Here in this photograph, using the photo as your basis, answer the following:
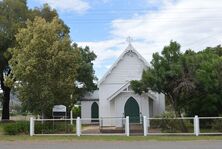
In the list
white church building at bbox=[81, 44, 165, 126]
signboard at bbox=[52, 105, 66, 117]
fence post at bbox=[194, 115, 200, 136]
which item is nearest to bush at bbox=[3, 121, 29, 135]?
signboard at bbox=[52, 105, 66, 117]

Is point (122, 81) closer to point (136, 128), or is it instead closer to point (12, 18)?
point (136, 128)

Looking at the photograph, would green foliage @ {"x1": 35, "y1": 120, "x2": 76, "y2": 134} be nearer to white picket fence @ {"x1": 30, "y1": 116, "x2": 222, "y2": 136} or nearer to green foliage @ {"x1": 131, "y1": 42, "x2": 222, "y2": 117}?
white picket fence @ {"x1": 30, "y1": 116, "x2": 222, "y2": 136}

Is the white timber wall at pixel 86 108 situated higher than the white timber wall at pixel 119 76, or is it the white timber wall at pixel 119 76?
the white timber wall at pixel 119 76

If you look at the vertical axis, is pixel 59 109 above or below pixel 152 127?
above

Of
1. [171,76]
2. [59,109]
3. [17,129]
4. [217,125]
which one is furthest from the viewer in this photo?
[59,109]

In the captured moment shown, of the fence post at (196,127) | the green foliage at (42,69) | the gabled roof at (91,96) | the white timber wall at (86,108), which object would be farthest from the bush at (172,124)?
the gabled roof at (91,96)

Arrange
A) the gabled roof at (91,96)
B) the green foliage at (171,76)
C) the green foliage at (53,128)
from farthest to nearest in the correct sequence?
the gabled roof at (91,96), the green foliage at (171,76), the green foliage at (53,128)

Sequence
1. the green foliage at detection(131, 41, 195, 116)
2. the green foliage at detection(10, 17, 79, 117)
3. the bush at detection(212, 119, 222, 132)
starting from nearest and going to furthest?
the bush at detection(212, 119, 222, 132) → the green foliage at detection(131, 41, 195, 116) → the green foliage at detection(10, 17, 79, 117)

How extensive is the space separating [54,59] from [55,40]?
1809mm

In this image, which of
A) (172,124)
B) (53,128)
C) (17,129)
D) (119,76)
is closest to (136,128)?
(172,124)

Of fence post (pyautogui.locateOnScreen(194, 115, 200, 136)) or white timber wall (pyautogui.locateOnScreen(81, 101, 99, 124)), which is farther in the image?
white timber wall (pyautogui.locateOnScreen(81, 101, 99, 124))

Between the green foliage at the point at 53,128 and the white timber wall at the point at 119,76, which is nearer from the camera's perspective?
the green foliage at the point at 53,128

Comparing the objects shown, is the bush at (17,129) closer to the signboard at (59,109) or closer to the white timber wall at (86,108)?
the signboard at (59,109)

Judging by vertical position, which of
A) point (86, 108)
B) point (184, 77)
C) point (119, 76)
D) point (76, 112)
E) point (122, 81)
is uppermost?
point (119, 76)
